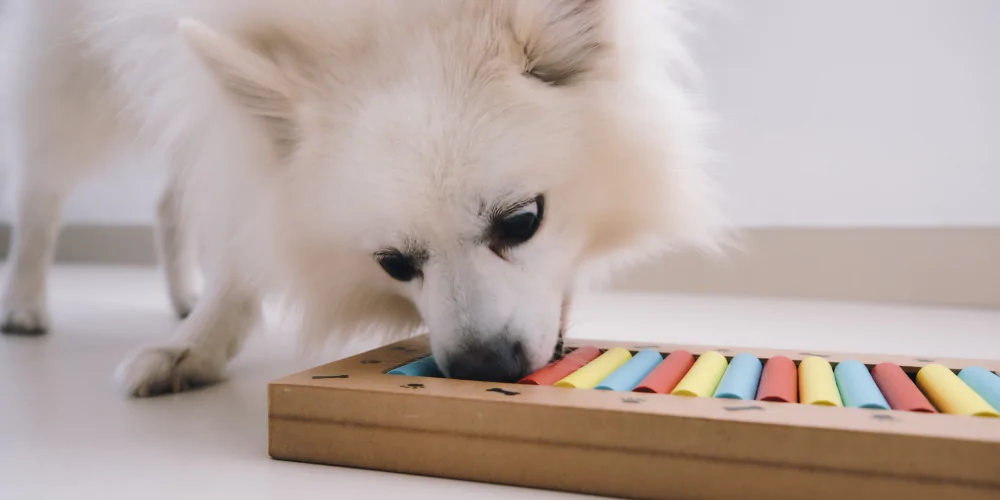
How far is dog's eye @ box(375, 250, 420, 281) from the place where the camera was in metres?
1.48

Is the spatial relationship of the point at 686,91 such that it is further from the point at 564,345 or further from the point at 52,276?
the point at 52,276

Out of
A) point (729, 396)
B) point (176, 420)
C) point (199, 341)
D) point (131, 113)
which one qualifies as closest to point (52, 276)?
point (131, 113)

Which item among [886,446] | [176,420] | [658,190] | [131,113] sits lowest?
[176,420]

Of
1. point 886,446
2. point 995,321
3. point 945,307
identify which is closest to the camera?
point 886,446

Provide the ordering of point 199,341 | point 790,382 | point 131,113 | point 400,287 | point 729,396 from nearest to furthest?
point 729,396
point 790,382
point 400,287
point 199,341
point 131,113

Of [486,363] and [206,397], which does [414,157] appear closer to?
[486,363]

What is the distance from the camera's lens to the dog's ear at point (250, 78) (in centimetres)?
139

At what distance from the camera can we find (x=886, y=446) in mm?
921

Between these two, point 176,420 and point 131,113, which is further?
point 131,113

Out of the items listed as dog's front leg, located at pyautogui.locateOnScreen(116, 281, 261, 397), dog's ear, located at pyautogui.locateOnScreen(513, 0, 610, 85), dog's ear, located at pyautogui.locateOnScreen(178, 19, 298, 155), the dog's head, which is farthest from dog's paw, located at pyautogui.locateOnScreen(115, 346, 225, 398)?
dog's ear, located at pyautogui.locateOnScreen(513, 0, 610, 85)

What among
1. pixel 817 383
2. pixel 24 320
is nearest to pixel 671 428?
pixel 817 383

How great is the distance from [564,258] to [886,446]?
2.50 ft

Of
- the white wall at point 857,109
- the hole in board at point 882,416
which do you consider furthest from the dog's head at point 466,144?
the white wall at point 857,109

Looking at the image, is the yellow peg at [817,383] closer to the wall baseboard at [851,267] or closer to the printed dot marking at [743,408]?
the printed dot marking at [743,408]
